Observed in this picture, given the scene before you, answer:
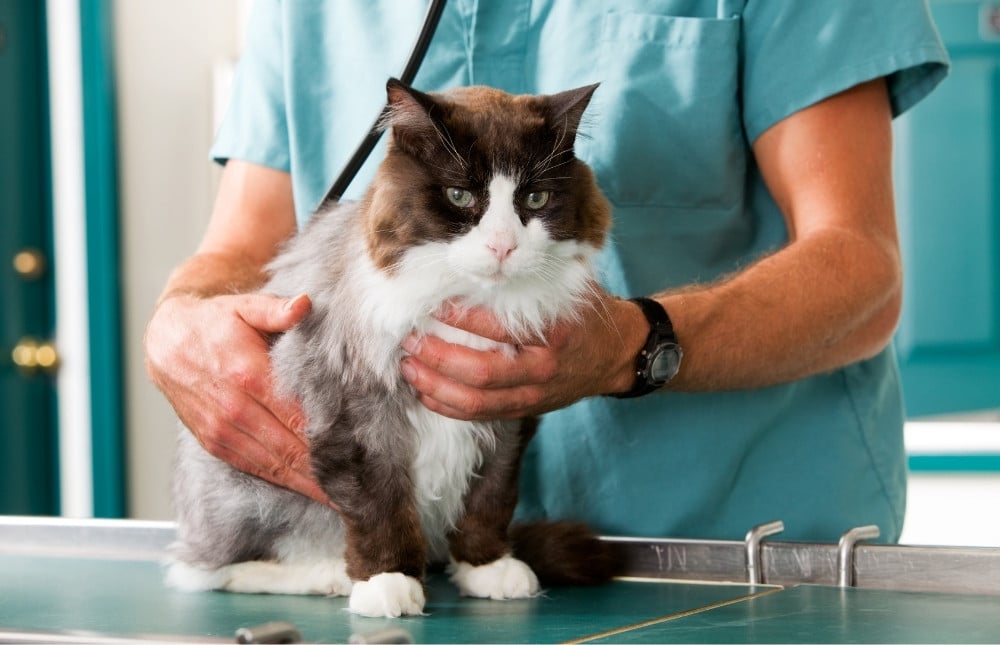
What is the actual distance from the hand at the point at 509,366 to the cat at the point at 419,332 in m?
0.02

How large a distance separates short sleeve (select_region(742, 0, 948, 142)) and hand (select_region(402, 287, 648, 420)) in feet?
1.57

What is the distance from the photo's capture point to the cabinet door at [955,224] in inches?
126

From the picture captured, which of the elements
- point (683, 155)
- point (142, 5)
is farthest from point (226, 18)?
point (683, 155)

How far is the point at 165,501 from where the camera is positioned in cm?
401

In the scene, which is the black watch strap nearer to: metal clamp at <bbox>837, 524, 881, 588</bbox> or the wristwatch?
the wristwatch

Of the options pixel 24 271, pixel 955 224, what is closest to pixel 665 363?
pixel 955 224

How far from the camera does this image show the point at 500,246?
1162 millimetres

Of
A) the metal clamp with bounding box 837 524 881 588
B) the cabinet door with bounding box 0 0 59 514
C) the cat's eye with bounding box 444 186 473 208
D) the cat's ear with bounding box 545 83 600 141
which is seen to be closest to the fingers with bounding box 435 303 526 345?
the cat's eye with bounding box 444 186 473 208

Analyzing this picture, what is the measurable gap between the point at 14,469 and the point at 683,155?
9.73ft

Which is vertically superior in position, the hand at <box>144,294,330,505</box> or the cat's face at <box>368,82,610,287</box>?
the cat's face at <box>368,82,610,287</box>

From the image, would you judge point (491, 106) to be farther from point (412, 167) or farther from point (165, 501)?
point (165, 501)

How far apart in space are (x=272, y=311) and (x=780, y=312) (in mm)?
634

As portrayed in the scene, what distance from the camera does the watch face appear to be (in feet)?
4.42

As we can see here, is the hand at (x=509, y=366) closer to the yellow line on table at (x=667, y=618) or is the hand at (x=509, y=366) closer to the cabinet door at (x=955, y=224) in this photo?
the yellow line on table at (x=667, y=618)
